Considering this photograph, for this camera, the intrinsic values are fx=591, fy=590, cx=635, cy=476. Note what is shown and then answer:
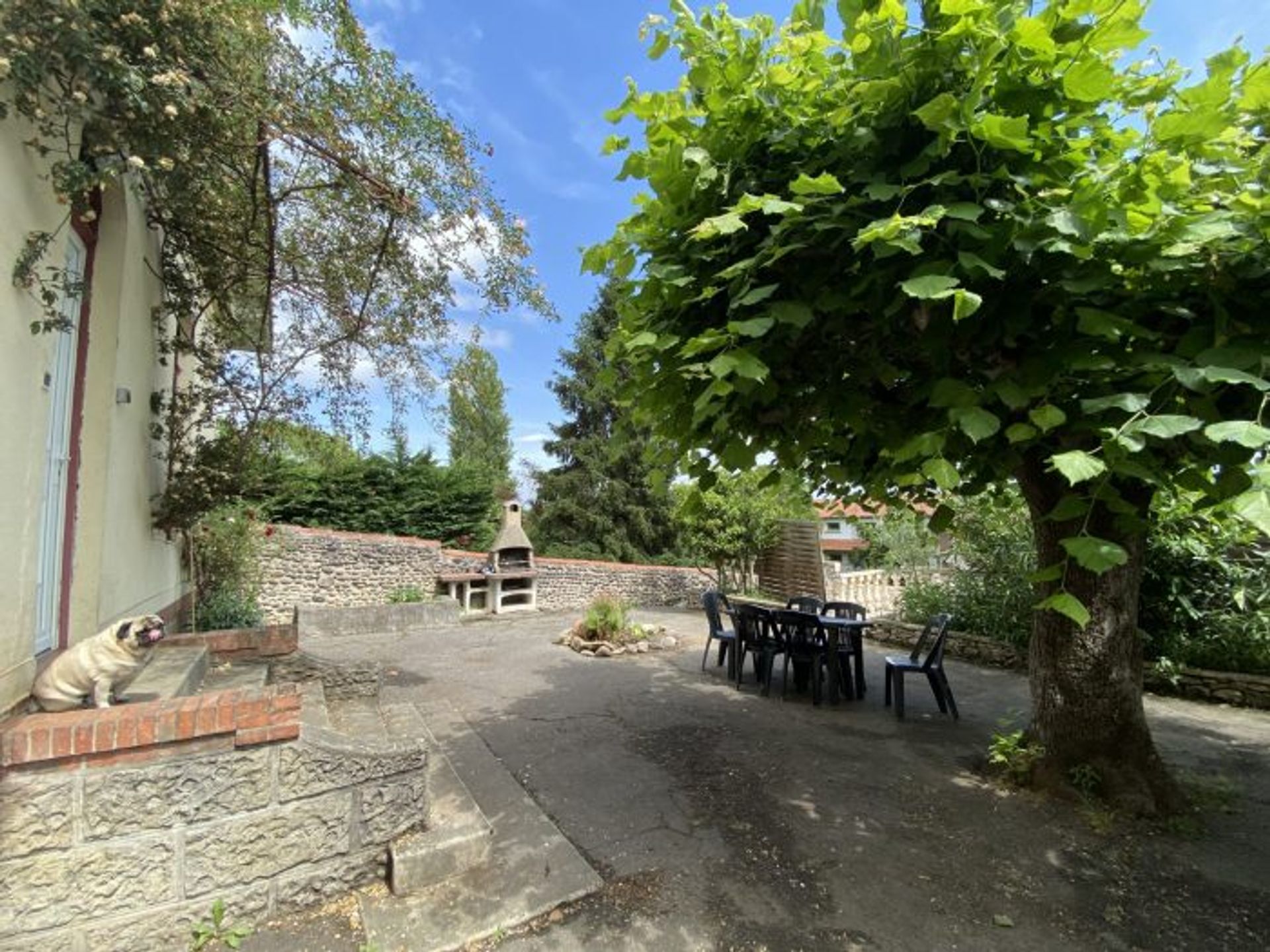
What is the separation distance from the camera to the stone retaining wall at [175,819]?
2.22m

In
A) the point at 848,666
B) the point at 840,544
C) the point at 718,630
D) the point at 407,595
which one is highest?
the point at 840,544

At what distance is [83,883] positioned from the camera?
229 centimetres

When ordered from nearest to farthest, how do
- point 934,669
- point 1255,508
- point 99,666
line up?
point 1255,508 → point 99,666 → point 934,669

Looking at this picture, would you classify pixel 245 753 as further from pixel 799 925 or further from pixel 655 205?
pixel 655 205

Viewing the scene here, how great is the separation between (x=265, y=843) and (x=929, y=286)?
3.51 metres

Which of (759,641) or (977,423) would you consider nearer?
(977,423)

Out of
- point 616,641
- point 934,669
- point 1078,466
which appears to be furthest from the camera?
point 616,641

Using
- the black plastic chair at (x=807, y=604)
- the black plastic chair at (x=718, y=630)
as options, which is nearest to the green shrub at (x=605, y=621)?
the black plastic chair at (x=718, y=630)

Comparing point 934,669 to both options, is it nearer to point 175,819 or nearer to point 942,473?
point 942,473

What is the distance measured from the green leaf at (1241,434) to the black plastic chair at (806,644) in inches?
181

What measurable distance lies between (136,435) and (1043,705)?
20.9ft

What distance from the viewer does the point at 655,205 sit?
2.73m

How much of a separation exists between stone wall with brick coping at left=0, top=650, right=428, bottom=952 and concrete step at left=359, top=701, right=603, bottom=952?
1.16 feet

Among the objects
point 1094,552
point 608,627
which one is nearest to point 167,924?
point 1094,552
